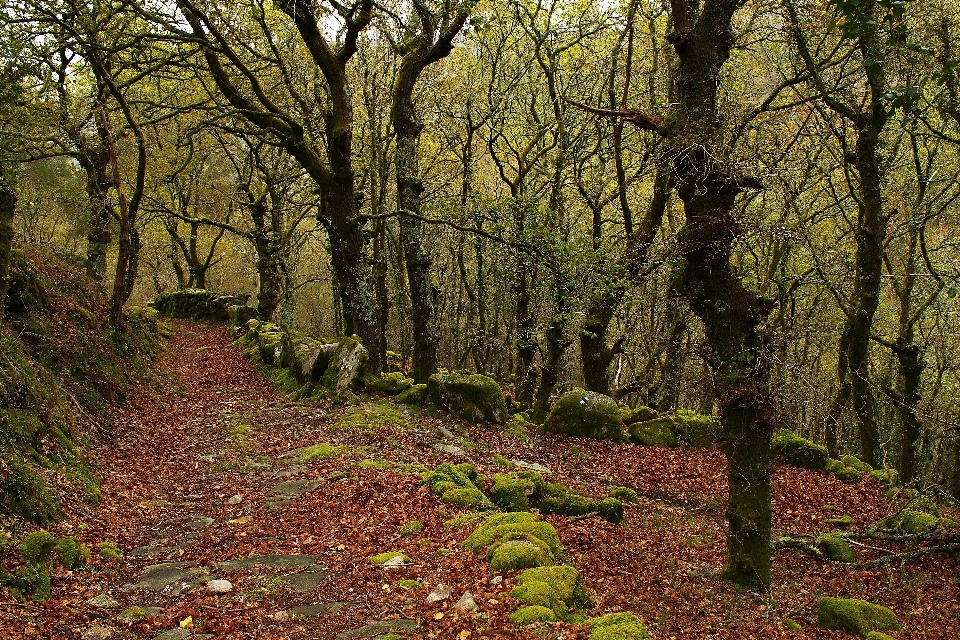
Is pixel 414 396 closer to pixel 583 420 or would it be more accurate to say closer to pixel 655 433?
pixel 583 420

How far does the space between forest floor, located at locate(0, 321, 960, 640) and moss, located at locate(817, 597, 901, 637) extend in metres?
0.23

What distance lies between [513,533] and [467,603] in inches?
52.7

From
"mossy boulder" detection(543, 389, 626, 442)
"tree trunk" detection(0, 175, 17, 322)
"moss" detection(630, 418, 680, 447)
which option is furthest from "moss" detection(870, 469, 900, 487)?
"tree trunk" detection(0, 175, 17, 322)

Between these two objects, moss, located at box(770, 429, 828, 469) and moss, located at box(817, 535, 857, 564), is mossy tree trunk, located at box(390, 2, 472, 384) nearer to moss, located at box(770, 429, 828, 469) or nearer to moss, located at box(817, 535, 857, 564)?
moss, located at box(770, 429, 828, 469)

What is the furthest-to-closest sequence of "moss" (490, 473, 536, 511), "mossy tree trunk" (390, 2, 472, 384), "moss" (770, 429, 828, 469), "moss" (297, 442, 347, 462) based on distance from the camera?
"moss" (770, 429, 828, 469)
"mossy tree trunk" (390, 2, 472, 384)
"moss" (297, 442, 347, 462)
"moss" (490, 473, 536, 511)

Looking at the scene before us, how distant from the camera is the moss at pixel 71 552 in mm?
6152

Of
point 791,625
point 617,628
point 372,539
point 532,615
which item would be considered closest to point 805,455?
point 791,625

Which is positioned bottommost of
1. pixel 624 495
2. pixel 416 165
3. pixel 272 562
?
pixel 272 562

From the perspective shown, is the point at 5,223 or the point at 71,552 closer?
the point at 71,552

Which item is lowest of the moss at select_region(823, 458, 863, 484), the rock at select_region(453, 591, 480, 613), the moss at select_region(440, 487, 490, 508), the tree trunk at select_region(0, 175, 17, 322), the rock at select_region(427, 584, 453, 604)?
the rock at select_region(427, 584, 453, 604)

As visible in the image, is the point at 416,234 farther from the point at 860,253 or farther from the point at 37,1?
the point at 860,253

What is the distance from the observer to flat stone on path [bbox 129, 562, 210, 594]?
6062 millimetres

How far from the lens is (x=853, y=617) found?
7.18 m

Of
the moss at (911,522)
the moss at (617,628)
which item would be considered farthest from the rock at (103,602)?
the moss at (911,522)
